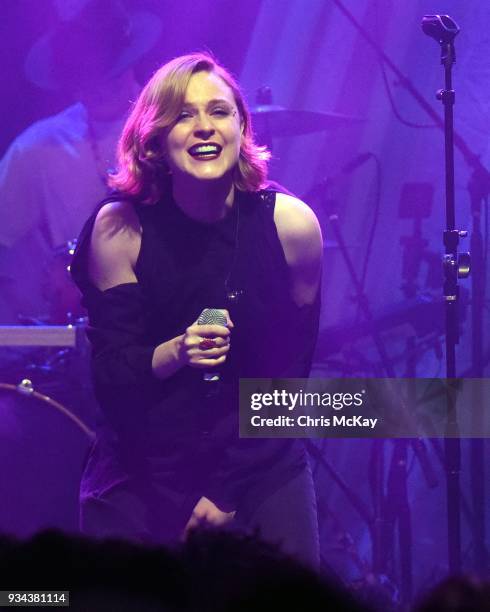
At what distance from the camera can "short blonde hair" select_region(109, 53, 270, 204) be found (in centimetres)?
280

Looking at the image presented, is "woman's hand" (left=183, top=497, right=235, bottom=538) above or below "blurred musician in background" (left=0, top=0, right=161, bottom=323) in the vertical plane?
below

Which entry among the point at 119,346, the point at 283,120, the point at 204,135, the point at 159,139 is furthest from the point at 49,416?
the point at 283,120

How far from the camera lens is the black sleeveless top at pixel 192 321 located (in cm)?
272

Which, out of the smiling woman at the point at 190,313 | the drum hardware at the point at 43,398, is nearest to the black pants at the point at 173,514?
the smiling woman at the point at 190,313

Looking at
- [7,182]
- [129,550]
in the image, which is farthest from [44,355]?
[129,550]

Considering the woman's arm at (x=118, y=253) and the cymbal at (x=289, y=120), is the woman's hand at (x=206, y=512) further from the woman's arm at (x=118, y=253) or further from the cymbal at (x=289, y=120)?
the cymbal at (x=289, y=120)

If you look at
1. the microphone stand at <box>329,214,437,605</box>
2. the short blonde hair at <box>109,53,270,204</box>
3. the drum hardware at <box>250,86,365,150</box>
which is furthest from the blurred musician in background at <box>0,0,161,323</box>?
the short blonde hair at <box>109,53,270,204</box>

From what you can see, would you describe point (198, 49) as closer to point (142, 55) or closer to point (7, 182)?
point (142, 55)

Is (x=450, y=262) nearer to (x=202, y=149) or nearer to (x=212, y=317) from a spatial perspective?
(x=202, y=149)

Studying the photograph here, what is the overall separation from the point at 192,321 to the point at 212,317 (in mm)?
231

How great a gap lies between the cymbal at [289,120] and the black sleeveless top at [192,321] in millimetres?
1707

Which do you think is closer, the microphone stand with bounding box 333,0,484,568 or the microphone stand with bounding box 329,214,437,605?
the microphone stand with bounding box 329,214,437,605

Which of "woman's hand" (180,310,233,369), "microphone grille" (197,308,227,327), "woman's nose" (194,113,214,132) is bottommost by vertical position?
"woman's hand" (180,310,233,369)

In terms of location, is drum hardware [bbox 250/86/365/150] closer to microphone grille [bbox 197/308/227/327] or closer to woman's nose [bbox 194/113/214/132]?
woman's nose [bbox 194/113/214/132]
